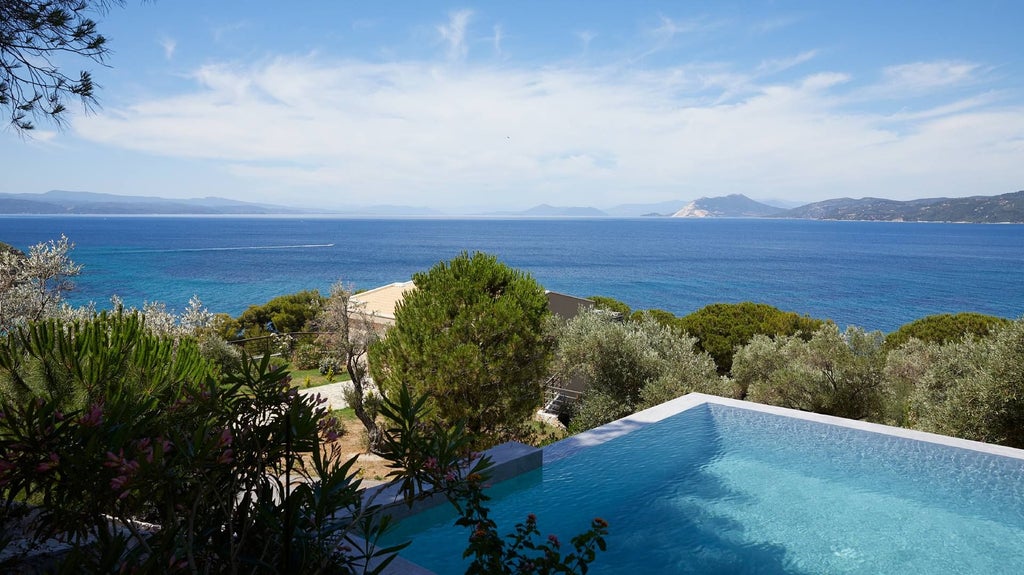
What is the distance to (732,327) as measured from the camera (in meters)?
18.1

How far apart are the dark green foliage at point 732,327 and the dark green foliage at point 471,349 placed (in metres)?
10.3

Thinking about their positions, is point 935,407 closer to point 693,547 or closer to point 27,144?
point 693,547

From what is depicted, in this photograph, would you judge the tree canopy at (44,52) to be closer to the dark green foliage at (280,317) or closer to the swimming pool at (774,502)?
the swimming pool at (774,502)

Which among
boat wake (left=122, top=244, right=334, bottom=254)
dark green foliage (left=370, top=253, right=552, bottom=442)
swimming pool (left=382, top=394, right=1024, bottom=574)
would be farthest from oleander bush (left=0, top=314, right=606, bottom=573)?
boat wake (left=122, top=244, right=334, bottom=254)

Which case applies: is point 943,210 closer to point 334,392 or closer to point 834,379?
point 834,379

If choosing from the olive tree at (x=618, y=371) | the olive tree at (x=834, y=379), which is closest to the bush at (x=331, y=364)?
the olive tree at (x=618, y=371)

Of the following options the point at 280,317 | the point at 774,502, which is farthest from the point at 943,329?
the point at 280,317

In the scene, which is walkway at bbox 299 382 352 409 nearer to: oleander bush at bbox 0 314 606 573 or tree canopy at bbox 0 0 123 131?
tree canopy at bbox 0 0 123 131

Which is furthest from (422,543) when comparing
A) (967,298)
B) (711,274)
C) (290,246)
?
(290,246)

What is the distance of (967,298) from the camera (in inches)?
1859

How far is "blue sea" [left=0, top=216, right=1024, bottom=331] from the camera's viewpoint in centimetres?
4706

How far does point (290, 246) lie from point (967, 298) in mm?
90344

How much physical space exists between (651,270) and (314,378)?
5675 centimetres

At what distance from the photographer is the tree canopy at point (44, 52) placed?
4047mm
